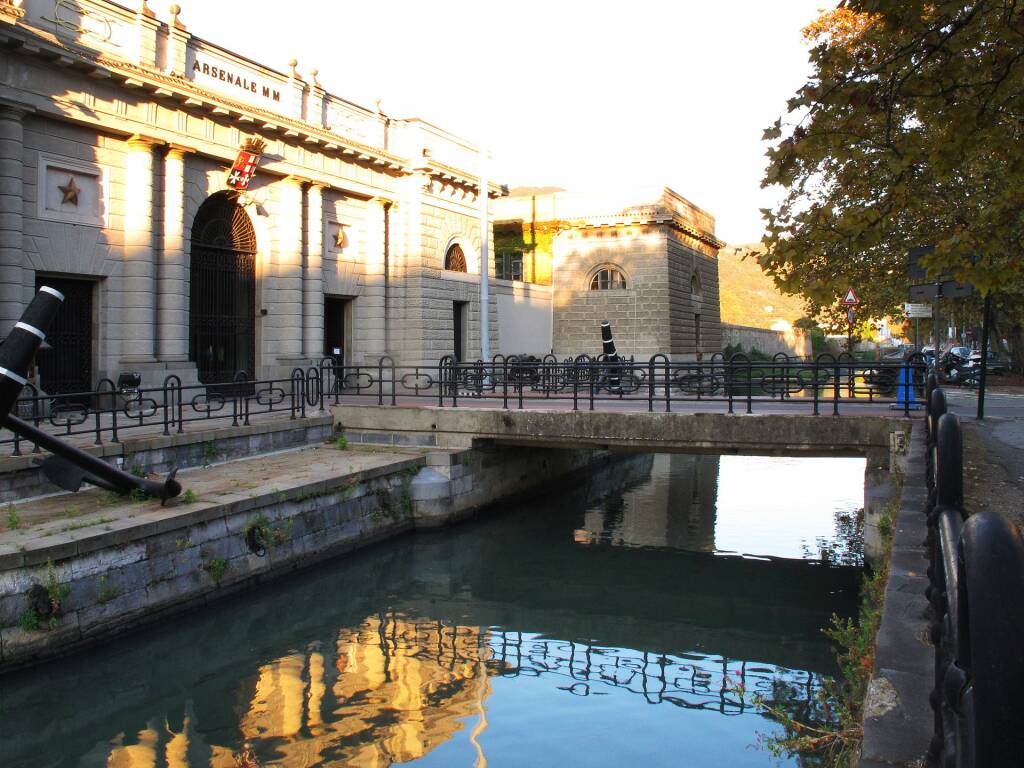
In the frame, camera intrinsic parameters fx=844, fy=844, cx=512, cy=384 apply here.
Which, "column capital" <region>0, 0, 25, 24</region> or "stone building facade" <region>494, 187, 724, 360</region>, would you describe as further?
"stone building facade" <region>494, 187, 724, 360</region>

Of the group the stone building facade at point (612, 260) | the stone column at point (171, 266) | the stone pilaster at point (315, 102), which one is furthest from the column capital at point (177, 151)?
the stone building facade at point (612, 260)

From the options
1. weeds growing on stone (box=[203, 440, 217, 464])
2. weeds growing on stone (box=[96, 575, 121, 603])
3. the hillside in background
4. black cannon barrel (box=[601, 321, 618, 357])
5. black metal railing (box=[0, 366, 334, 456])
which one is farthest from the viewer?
the hillside in background

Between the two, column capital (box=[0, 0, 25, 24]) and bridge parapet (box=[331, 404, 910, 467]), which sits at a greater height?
column capital (box=[0, 0, 25, 24])

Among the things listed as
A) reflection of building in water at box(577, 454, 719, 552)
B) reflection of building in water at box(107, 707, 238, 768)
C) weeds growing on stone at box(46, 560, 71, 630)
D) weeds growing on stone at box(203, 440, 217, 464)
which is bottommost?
reflection of building in water at box(107, 707, 238, 768)

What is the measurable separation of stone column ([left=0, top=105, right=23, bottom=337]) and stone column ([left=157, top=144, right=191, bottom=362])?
9.52 feet

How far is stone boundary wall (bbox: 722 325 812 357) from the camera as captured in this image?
4686 centimetres

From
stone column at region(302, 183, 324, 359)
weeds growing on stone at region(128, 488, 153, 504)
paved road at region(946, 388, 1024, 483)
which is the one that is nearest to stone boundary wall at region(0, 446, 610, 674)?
weeds growing on stone at region(128, 488, 153, 504)

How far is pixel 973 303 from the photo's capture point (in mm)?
25016

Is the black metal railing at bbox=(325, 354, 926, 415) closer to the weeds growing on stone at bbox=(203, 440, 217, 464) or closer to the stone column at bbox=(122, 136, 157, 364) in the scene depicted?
the weeds growing on stone at bbox=(203, 440, 217, 464)

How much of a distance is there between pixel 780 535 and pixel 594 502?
4340mm

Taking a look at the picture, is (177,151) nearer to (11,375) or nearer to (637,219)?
(11,375)

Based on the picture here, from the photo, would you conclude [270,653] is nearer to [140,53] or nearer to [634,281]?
[140,53]

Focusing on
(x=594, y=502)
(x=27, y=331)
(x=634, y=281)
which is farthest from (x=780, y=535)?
(x=634, y=281)

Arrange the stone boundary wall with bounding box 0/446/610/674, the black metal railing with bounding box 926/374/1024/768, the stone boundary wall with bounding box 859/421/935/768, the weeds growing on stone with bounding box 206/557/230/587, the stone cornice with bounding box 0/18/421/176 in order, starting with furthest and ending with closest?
the stone cornice with bounding box 0/18/421/176, the weeds growing on stone with bounding box 206/557/230/587, the stone boundary wall with bounding box 0/446/610/674, the stone boundary wall with bounding box 859/421/935/768, the black metal railing with bounding box 926/374/1024/768
